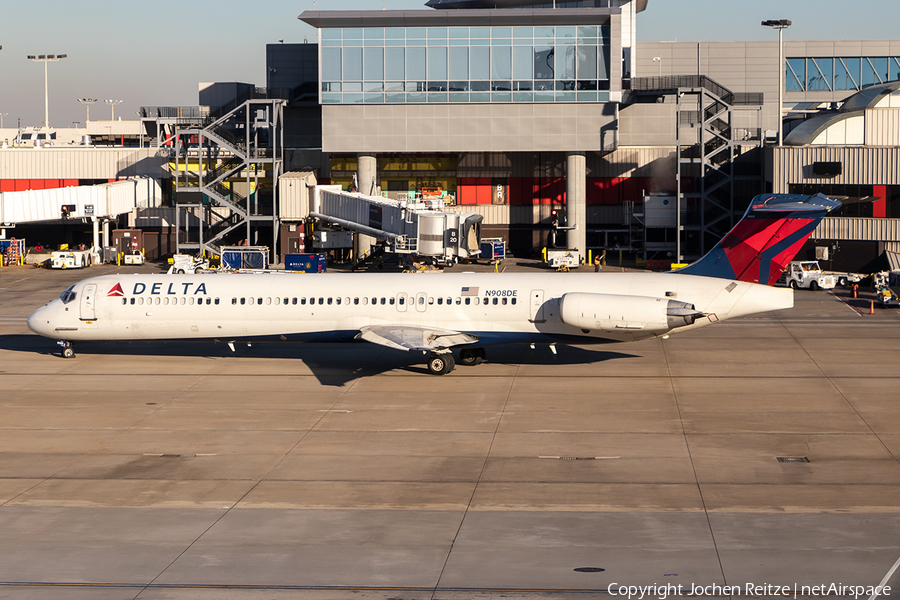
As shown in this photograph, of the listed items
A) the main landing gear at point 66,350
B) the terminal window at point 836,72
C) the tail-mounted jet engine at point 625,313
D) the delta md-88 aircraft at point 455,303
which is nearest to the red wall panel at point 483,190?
the terminal window at point 836,72

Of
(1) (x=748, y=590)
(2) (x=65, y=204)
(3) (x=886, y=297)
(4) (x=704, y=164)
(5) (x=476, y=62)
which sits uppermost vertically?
(5) (x=476, y=62)

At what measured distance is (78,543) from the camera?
52.0 ft

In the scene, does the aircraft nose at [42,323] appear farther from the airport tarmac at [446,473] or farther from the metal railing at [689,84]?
the metal railing at [689,84]

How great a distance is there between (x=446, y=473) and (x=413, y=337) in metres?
9.46

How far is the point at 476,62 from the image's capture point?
6619 centimetres

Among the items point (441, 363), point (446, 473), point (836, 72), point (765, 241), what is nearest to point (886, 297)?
point (765, 241)

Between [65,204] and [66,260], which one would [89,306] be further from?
[65,204]

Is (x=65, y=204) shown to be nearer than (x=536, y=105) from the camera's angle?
No

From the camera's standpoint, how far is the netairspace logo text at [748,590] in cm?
1306

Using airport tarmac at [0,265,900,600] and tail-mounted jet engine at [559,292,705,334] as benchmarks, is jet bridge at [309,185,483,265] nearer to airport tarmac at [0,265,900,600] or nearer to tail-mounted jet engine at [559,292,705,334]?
airport tarmac at [0,265,900,600]

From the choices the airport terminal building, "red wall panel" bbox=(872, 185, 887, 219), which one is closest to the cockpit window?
the airport terminal building

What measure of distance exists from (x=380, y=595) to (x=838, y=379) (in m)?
20.4

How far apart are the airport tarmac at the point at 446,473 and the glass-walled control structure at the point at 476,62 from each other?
3600 centimetres

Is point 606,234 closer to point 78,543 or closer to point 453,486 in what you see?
point 453,486
